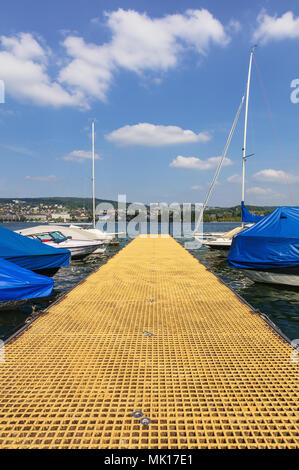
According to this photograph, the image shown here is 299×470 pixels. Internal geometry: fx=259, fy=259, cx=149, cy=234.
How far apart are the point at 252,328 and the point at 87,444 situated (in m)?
3.26

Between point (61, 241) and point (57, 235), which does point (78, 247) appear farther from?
point (57, 235)

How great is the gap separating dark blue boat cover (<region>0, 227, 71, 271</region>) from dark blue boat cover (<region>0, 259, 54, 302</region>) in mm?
2523

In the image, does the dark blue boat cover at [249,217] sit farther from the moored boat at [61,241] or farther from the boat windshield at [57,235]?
the boat windshield at [57,235]

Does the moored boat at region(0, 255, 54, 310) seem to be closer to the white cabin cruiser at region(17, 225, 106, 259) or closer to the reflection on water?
the reflection on water

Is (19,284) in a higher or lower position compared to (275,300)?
higher

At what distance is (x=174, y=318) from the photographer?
4.97 metres

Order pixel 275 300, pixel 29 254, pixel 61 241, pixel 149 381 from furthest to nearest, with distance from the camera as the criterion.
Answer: pixel 61 241, pixel 29 254, pixel 275 300, pixel 149 381

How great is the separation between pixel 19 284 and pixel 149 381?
4.17 metres

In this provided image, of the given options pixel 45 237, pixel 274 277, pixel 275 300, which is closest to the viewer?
pixel 275 300

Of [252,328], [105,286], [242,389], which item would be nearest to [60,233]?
[105,286]

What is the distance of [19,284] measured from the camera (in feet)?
19.2

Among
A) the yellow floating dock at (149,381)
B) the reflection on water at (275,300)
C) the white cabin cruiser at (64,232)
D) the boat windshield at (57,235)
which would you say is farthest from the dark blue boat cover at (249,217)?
the boat windshield at (57,235)

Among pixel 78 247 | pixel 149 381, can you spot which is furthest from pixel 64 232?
pixel 149 381
